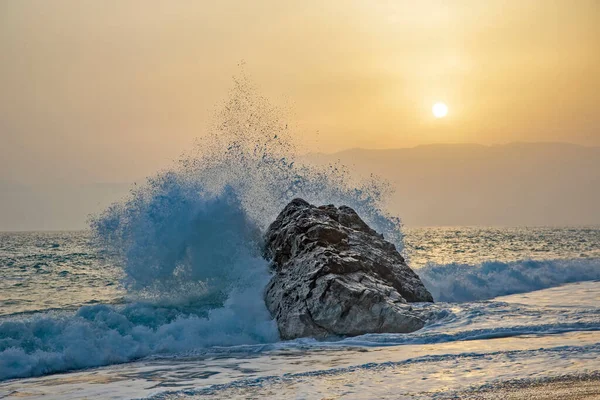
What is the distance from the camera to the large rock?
10.7m

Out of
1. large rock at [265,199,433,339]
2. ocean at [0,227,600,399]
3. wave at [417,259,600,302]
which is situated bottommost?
wave at [417,259,600,302]

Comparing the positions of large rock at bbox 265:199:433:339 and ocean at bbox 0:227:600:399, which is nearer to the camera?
ocean at bbox 0:227:600:399

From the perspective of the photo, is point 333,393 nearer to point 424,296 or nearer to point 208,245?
point 424,296

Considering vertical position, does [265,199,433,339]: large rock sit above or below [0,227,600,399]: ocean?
above

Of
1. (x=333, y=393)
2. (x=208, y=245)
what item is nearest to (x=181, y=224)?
(x=208, y=245)

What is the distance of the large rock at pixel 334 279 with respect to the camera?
10695 mm

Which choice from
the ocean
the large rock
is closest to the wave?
the ocean

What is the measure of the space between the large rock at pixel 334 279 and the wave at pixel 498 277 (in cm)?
325

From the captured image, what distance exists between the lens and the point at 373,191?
2000cm

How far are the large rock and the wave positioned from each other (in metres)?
3.25

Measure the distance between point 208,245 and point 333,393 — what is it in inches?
359

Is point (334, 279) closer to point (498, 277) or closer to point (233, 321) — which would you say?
point (233, 321)

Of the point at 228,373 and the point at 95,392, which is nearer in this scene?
the point at 95,392

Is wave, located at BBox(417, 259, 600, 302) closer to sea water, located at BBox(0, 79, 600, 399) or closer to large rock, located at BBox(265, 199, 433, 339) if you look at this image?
sea water, located at BBox(0, 79, 600, 399)
